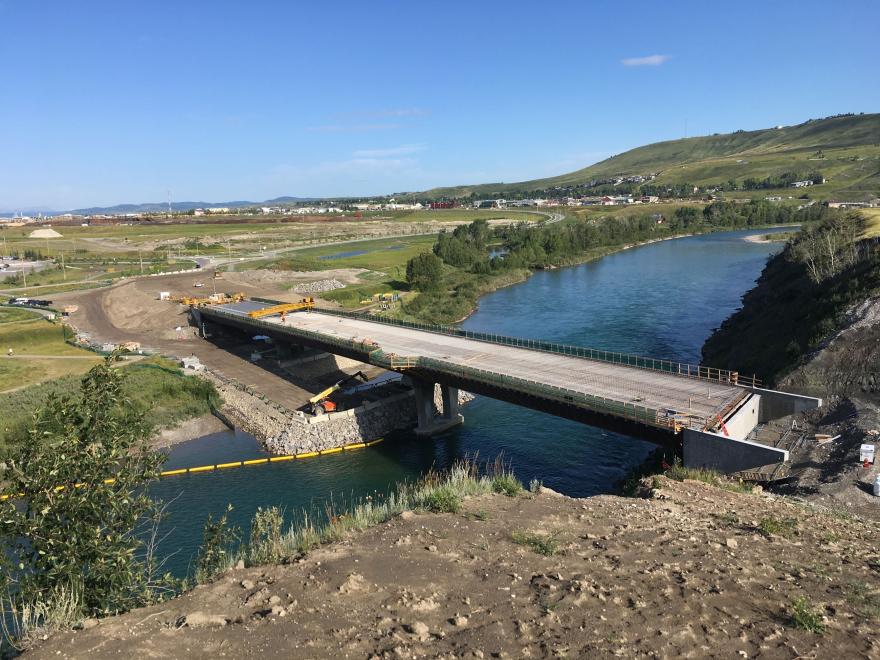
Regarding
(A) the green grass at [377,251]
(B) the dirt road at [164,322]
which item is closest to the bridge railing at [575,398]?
(B) the dirt road at [164,322]

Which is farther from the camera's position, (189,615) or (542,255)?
(542,255)

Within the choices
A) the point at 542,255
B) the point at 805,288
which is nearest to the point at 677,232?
the point at 542,255

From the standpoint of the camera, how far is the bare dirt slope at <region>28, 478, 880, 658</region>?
38.0ft

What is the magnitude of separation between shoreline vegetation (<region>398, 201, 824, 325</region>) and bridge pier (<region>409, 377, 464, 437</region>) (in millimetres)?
37101

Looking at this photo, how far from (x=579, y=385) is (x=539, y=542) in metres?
17.4

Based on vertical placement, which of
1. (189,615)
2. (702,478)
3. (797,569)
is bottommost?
(702,478)

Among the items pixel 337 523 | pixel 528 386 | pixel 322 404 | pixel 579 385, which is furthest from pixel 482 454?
pixel 337 523

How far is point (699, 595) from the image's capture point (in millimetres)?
13555

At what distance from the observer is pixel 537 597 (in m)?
13.7

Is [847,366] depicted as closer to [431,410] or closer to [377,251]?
[431,410]

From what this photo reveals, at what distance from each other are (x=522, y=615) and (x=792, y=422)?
22.3 metres

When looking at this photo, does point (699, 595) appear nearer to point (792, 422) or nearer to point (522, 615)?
point (522, 615)

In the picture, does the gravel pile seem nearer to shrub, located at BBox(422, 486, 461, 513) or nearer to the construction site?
the construction site

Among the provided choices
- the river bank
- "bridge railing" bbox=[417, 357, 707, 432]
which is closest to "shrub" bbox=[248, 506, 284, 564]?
"bridge railing" bbox=[417, 357, 707, 432]
